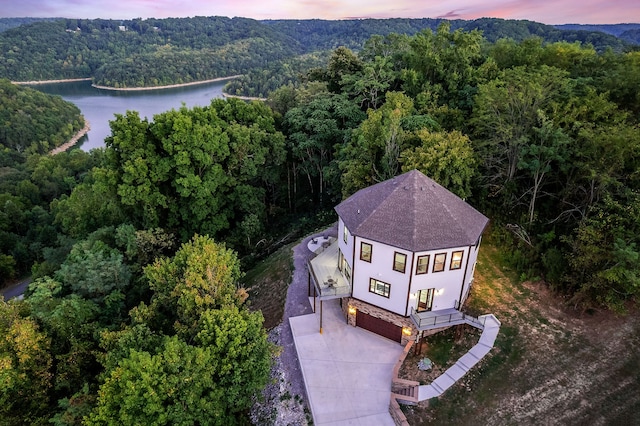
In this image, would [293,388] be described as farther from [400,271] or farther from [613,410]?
[613,410]

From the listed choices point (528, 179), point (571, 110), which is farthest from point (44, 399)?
point (571, 110)

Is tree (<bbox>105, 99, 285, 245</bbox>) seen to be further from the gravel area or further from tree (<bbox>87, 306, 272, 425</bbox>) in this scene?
tree (<bbox>87, 306, 272, 425</bbox>)

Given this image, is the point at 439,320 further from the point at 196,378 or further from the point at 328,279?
the point at 196,378

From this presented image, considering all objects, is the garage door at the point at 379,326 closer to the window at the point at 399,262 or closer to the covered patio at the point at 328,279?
the covered patio at the point at 328,279

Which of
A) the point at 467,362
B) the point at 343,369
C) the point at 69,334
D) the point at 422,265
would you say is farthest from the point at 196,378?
the point at 467,362

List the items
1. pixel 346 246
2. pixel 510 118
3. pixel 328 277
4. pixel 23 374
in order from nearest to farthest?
pixel 23 374
pixel 346 246
pixel 328 277
pixel 510 118

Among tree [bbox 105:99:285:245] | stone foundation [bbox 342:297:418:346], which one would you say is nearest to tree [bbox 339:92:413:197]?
tree [bbox 105:99:285:245]

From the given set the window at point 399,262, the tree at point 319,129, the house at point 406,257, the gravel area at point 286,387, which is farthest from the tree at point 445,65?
the gravel area at point 286,387
